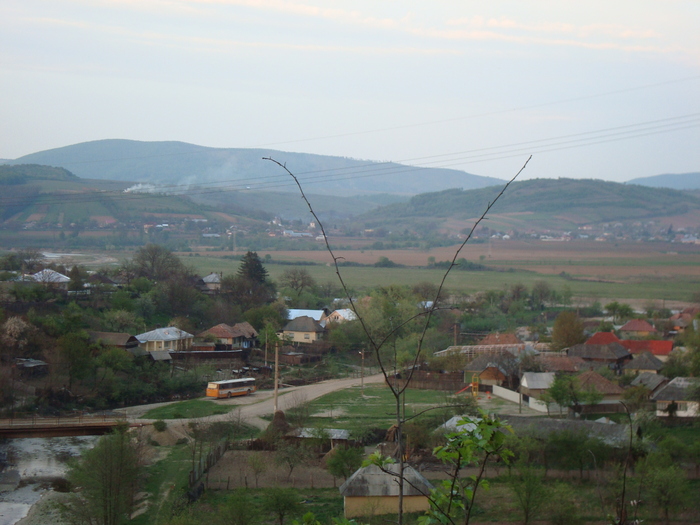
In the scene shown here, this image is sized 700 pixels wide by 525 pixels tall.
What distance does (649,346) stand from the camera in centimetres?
3366

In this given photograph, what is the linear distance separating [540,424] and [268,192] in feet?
526

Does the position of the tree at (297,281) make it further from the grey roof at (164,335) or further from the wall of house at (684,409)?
the wall of house at (684,409)

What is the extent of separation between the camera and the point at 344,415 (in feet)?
75.7

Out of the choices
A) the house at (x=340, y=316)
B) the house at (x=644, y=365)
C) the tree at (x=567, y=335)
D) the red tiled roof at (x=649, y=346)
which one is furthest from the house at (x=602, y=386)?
the house at (x=340, y=316)

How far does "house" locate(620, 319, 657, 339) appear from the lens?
3869cm

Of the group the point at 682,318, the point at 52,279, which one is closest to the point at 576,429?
the point at 682,318

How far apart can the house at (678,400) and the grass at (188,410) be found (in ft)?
49.3

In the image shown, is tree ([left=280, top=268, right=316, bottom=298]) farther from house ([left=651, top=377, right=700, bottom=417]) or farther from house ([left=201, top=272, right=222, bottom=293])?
house ([left=651, top=377, right=700, bottom=417])

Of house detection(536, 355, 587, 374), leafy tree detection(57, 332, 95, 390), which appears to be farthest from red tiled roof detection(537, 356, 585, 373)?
leafy tree detection(57, 332, 95, 390)

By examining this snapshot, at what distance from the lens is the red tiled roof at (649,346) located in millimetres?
33031

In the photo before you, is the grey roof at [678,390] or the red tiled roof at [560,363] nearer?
the grey roof at [678,390]

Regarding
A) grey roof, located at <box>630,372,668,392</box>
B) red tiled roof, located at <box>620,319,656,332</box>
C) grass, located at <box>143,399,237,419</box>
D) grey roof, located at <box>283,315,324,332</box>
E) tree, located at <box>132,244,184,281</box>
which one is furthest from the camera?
tree, located at <box>132,244,184,281</box>

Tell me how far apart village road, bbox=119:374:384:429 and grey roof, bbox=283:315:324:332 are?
795cm

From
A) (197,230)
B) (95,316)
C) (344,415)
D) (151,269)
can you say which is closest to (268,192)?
(197,230)
